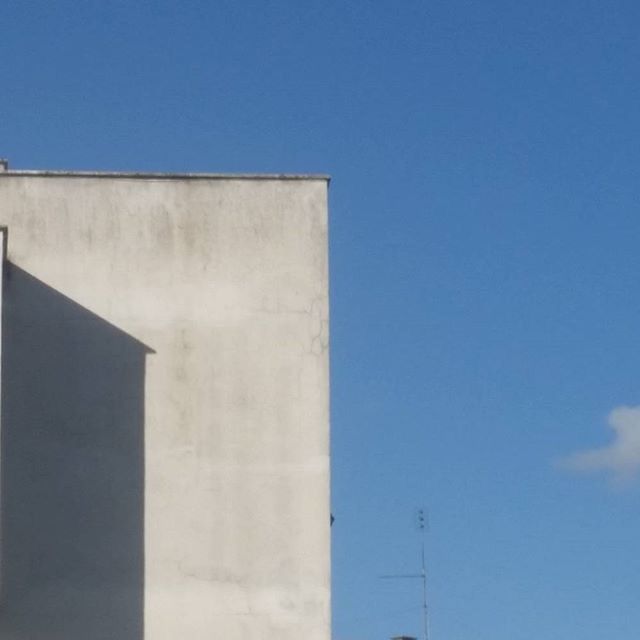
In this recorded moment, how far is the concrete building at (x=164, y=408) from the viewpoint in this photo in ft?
97.1

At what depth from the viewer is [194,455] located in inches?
1190

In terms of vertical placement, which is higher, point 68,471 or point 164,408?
point 164,408

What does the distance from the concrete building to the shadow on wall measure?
26mm

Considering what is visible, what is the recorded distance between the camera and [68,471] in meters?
30.0

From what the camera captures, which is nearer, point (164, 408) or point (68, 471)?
point (68, 471)

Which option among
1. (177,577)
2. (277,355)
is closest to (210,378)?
(277,355)

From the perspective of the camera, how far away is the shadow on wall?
96.3 ft

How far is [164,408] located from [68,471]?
5.85 ft

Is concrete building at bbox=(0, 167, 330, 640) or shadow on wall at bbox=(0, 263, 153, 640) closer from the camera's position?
shadow on wall at bbox=(0, 263, 153, 640)

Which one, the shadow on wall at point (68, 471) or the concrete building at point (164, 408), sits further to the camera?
the concrete building at point (164, 408)

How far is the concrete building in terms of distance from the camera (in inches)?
1166

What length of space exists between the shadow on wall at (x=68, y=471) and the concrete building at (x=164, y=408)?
0.09 ft

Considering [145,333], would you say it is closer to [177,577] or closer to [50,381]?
[50,381]

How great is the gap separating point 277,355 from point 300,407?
91 centimetres
